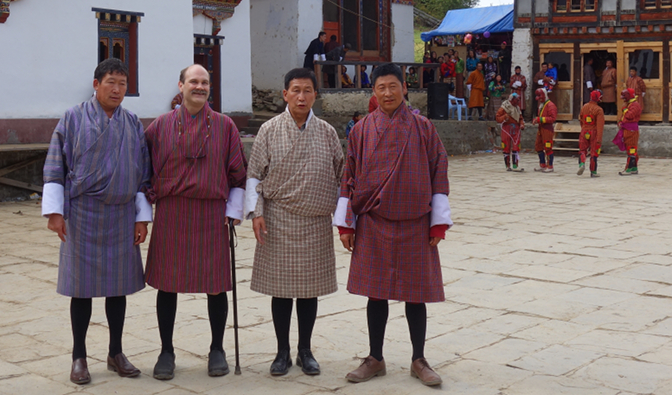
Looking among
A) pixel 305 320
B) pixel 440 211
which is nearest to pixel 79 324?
pixel 305 320

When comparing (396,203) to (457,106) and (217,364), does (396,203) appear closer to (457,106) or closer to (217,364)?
(217,364)

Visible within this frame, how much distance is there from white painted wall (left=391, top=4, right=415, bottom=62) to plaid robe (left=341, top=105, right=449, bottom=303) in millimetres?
16608

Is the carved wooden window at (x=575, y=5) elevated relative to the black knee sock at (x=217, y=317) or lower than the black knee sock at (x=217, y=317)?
elevated

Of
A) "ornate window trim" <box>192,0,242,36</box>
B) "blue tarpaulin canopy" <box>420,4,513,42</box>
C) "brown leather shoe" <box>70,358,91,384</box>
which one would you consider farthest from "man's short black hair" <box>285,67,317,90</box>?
"blue tarpaulin canopy" <box>420,4,513,42</box>

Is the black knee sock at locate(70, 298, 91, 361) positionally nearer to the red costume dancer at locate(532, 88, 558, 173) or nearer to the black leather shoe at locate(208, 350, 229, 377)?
the black leather shoe at locate(208, 350, 229, 377)

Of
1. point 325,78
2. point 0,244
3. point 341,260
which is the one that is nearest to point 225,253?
point 341,260

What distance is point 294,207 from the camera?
4.05 m

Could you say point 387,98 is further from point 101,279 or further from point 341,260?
point 341,260

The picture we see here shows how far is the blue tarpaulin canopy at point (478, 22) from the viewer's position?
22.3 m

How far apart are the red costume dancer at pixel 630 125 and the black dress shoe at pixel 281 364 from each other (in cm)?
1104

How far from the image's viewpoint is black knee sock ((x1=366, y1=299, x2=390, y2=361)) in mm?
4070

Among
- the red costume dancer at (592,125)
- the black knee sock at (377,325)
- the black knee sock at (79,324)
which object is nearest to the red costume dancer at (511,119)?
the red costume dancer at (592,125)

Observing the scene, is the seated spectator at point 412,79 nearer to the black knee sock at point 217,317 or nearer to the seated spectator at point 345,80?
the seated spectator at point 345,80

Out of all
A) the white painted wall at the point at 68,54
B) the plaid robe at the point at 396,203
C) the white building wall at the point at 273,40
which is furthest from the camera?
the white building wall at the point at 273,40
